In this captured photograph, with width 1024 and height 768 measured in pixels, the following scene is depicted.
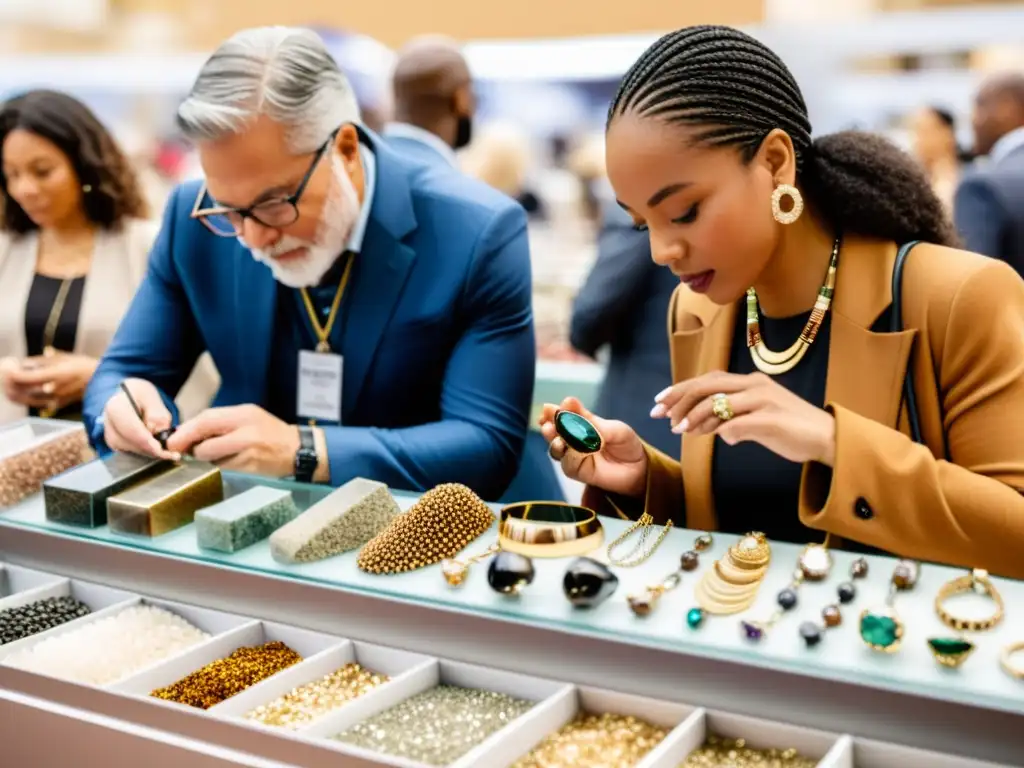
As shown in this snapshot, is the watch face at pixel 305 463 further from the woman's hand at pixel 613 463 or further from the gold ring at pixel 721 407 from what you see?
the gold ring at pixel 721 407

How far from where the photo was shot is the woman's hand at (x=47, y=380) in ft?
9.32

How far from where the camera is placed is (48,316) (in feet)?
10.8

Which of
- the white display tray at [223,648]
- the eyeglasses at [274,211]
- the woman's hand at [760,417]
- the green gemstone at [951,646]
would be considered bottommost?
the white display tray at [223,648]

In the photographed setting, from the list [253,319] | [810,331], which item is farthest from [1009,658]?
[253,319]

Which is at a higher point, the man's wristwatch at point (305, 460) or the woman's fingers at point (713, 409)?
the woman's fingers at point (713, 409)

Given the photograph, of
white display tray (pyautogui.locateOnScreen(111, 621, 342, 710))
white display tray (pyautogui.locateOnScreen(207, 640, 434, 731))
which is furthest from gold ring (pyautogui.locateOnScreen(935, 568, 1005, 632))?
white display tray (pyautogui.locateOnScreen(111, 621, 342, 710))

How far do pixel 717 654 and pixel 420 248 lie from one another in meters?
1.29

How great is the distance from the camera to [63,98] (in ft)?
10.8

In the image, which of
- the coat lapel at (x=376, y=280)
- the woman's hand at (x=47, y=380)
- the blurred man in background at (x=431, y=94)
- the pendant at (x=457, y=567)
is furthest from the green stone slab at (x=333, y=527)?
the blurred man in background at (x=431, y=94)

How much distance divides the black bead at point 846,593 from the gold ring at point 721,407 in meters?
0.26

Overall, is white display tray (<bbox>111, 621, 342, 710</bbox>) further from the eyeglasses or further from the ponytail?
the ponytail

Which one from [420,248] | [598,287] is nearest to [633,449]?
[420,248]

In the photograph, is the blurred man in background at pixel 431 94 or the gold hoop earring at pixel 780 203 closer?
the gold hoop earring at pixel 780 203

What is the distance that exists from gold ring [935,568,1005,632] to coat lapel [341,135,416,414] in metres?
1.32
